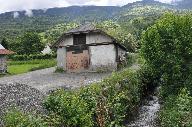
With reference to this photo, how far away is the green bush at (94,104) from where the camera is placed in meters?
19.6

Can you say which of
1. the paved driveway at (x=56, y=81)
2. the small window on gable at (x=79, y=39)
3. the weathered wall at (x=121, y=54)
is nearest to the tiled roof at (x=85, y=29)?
the small window on gable at (x=79, y=39)

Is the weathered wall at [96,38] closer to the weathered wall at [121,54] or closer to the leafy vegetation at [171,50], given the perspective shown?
the weathered wall at [121,54]

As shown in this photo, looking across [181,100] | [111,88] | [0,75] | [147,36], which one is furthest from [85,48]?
[181,100]

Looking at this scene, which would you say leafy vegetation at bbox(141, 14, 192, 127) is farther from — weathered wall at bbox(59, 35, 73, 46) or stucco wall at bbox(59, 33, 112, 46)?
weathered wall at bbox(59, 35, 73, 46)

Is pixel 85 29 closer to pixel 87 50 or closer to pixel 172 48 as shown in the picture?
pixel 87 50

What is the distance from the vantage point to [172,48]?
3462cm

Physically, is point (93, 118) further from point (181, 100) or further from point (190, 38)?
point (190, 38)

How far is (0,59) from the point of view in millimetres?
60031

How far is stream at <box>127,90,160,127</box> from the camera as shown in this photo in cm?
3048

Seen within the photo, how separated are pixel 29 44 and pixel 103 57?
56.1m

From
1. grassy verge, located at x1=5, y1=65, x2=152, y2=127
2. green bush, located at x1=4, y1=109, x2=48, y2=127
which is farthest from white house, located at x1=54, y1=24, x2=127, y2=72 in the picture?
green bush, located at x1=4, y1=109, x2=48, y2=127

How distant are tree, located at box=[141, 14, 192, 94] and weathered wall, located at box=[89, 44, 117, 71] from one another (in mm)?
17969

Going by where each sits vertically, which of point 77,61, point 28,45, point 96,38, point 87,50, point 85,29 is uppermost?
point 85,29

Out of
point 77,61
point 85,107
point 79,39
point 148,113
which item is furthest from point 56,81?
point 85,107
